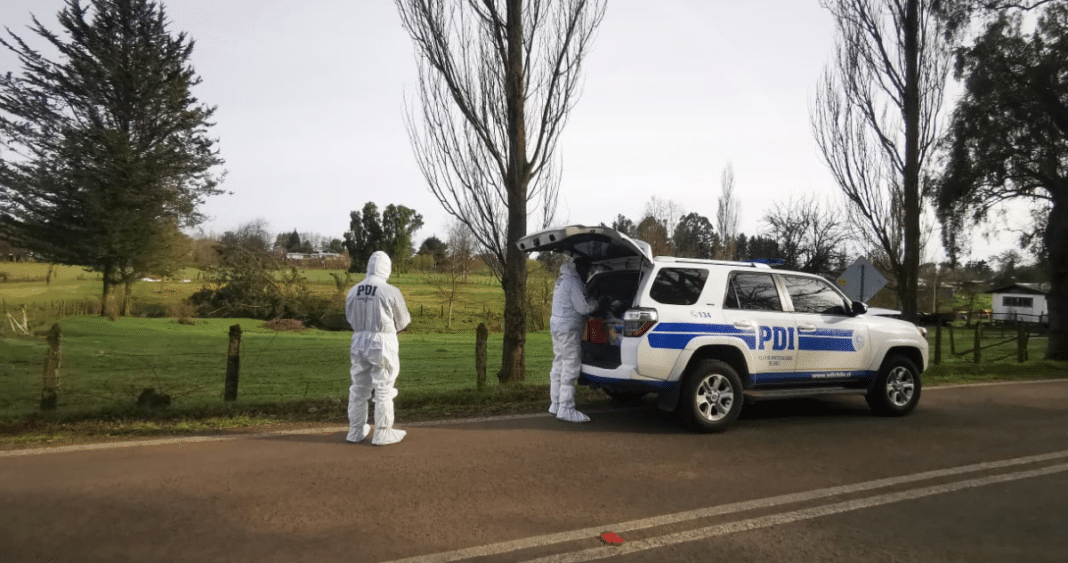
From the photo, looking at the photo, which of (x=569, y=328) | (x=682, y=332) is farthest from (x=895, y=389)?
(x=569, y=328)

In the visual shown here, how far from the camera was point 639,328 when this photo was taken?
673cm

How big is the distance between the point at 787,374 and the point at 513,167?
17.2 ft

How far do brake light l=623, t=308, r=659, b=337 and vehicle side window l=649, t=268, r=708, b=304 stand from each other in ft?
0.76

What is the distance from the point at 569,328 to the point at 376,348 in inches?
88.7

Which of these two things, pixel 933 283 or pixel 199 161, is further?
pixel 933 283

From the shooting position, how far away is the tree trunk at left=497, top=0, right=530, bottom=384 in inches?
408

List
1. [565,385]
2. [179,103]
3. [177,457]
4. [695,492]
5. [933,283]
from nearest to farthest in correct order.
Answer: [695,492] < [177,457] < [565,385] < [179,103] < [933,283]

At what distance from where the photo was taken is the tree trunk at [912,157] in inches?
582

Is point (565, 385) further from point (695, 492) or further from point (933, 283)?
point (933, 283)

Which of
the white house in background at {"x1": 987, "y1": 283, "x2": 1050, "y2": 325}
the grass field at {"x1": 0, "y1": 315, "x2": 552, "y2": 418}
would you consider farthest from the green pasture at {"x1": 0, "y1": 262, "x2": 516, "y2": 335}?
the white house in background at {"x1": 987, "y1": 283, "x2": 1050, "y2": 325}

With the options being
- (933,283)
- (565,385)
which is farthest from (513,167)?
(933,283)

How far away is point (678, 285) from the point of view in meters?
7.12

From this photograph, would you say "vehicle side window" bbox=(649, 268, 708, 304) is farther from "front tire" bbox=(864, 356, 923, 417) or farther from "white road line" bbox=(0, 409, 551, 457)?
"front tire" bbox=(864, 356, 923, 417)

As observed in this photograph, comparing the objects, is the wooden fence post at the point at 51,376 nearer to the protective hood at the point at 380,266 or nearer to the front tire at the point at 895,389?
the protective hood at the point at 380,266
